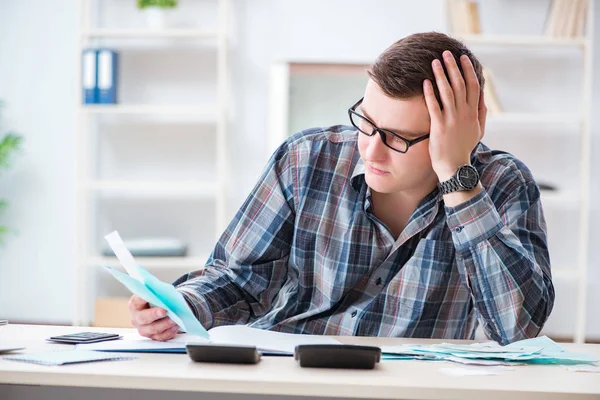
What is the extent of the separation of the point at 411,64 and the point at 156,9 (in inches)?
116

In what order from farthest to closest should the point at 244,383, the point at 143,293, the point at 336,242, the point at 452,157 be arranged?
the point at 336,242 → the point at 452,157 → the point at 143,293 → the point at 244,383

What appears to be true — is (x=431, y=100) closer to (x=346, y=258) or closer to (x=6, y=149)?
(x=346, y=258)

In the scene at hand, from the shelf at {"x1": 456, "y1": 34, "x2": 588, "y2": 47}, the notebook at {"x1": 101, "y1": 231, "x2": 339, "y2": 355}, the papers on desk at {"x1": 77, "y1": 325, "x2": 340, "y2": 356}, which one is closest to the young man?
the papers on desk at {"x1": 77, "y1": 325, "x2": 340, "y2": 356}

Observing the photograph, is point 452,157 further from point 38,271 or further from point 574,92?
point 38,271

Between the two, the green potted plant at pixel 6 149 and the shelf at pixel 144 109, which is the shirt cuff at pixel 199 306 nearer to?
the shelf at pixel 144 109

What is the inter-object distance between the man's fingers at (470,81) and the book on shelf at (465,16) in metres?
2.77

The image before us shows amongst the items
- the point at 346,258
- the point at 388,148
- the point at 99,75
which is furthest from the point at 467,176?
the point at 99,75

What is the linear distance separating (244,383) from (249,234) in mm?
655

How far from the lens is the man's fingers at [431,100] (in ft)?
4.41

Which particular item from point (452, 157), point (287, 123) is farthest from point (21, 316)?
point (452, 157)

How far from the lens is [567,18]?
396 cm

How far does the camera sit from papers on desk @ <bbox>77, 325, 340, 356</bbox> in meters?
1.07

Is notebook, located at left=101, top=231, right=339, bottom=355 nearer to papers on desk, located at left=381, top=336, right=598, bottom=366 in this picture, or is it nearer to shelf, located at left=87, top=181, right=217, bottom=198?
papers on desk, located at left=381, top=336, right=598, bottom=366

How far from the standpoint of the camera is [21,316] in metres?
4.38
